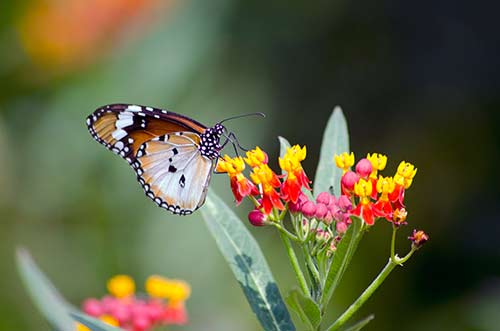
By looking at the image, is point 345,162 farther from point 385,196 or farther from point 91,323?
point 91,323

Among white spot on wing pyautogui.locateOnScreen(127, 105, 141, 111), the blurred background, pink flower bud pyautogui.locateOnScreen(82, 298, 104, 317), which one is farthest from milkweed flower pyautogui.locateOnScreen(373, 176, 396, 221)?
the blurred background

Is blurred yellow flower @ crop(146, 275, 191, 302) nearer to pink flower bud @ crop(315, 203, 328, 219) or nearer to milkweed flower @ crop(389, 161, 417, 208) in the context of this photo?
pink flower bud @ crop(315, 203, 328, 219)

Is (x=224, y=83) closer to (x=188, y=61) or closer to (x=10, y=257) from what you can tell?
(x=188, y=61)

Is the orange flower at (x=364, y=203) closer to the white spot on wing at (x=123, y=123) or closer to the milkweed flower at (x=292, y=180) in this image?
the milkweed flower at (x=292, y=180)

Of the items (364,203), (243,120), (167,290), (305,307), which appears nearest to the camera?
(305,307)

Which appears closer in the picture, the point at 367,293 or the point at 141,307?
the point at 367,293

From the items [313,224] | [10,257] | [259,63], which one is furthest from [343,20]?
[313,224]

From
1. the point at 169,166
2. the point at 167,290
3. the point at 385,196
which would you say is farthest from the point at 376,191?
the point at 169,166
